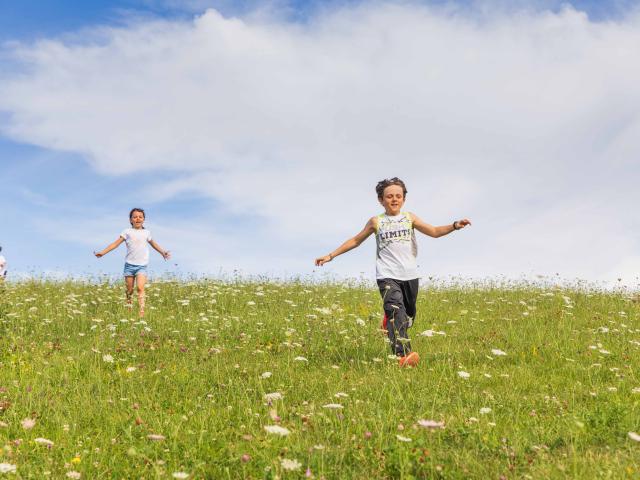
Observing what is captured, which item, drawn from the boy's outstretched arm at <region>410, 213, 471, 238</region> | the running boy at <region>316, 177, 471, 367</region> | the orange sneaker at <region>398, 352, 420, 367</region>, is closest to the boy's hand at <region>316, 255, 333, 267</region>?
the running boy at <region>316, 177, 471, 367</region>

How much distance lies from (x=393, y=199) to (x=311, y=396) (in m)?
3.41

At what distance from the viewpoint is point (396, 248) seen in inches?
334

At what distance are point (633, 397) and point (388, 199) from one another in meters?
3.92

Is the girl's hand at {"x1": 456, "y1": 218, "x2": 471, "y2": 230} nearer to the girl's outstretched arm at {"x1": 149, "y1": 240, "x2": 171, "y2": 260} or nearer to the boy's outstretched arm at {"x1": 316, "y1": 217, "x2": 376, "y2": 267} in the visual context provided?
the boy's outstretched arm at {"x1": 316, "y1": 217, "x2": 376, "y2": 267}

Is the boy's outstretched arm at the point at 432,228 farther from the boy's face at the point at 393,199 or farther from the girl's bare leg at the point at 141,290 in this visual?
the girl's bare leg at the point at 141,290

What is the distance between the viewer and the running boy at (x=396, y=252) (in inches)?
321

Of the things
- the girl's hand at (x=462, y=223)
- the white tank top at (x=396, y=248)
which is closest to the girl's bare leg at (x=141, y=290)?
the white tank top at (x=396, y=248)

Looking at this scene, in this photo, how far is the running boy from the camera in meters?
8.16

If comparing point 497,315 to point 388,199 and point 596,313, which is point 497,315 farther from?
point 388,199

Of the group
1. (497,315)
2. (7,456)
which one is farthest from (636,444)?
(497,315)

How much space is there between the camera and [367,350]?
850 centimetres

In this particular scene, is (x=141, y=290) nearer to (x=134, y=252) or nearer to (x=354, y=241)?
(x=134, y=252)

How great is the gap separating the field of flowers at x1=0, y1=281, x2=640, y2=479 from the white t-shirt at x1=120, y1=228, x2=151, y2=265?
1217mm

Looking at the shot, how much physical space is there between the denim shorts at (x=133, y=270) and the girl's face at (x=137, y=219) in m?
0.89
